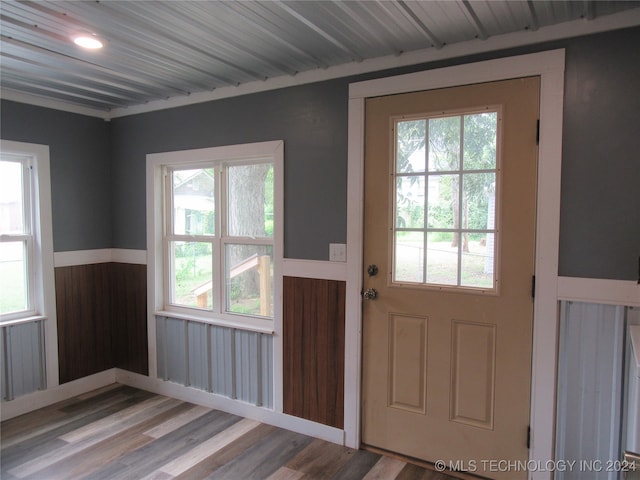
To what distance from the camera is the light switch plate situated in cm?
266

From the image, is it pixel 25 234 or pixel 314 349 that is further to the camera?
pixel 25 234

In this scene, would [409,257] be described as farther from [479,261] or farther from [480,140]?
[480,140]

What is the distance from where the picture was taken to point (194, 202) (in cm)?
340

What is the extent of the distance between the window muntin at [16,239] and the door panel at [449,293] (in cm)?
265

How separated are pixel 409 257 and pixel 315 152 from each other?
91cm

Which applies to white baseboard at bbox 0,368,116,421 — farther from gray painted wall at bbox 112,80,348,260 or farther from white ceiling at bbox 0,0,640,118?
Result: white ceiling at bbox 0,0,640,118

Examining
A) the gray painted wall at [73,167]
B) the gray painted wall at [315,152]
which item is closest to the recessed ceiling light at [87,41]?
the gray painted wall at [315,152]

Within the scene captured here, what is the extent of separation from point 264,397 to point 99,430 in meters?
1.15

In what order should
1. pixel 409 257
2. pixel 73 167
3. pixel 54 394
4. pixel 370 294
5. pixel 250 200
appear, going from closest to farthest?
pixel 409 257 < pixel 370 294 < pixel 250 200 < pixel 54 394 < pixel 73 167

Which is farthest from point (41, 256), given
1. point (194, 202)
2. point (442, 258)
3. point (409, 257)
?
point (442, 258)

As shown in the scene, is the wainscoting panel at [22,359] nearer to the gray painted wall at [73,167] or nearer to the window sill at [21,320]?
the window sill at [21,320]

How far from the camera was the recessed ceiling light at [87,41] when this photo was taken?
218cm

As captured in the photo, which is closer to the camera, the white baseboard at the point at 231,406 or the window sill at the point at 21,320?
the white baseboard at the point at 231,406

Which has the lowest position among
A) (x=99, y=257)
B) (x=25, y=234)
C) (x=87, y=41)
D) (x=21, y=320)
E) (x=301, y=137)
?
(x=21, y=320)
